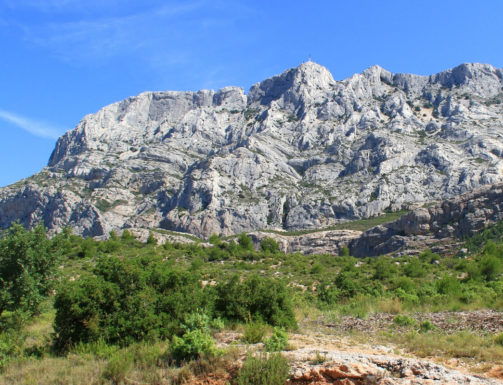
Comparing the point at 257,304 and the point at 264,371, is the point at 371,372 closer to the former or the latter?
the point at 264,371

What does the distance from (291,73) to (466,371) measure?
146 m

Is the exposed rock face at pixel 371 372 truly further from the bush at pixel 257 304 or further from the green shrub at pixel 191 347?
the bush at pixel 257 304

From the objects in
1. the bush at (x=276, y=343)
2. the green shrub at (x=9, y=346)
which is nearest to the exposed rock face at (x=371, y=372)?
the bush at (x=276, y=343)

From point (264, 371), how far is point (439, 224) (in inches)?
2683

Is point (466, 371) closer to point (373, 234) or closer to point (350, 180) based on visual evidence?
point (373, 234)

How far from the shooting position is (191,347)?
8.42 meters

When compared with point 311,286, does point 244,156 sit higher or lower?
higher

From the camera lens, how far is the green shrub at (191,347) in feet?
27.3

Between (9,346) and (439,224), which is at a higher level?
(439,224)

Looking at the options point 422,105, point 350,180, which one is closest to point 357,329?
point 350,180

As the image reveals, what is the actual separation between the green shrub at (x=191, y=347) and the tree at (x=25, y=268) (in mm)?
8317

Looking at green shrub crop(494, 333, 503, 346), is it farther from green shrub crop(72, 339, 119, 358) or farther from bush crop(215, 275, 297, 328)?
green shrub crop(72, 339, 119, 358)

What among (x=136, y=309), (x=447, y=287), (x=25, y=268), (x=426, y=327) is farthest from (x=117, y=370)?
(x=447, y=287)

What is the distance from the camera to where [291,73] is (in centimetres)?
14450
